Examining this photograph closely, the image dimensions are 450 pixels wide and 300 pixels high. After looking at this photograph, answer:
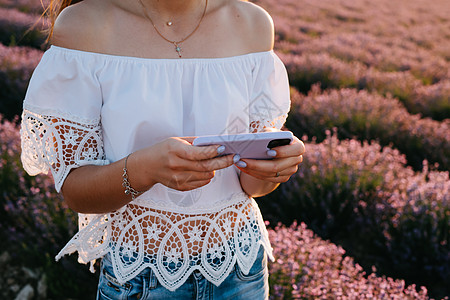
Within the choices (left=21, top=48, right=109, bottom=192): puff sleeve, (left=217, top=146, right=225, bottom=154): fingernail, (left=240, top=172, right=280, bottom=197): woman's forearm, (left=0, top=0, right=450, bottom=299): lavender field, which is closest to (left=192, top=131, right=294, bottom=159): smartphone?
(left=217, top=146, right=225, bottom=154): fingernail

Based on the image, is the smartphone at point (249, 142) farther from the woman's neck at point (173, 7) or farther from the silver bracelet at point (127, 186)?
the woman's neck at point (173, 7)

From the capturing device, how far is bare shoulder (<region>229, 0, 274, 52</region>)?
1295 millimetres

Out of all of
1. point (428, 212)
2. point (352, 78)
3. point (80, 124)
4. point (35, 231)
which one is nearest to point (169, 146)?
point (80, 124)

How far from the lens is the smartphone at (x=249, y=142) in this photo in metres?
0.94

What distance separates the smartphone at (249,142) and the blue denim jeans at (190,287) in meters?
0.39

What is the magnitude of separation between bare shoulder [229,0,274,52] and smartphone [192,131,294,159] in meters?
0.39

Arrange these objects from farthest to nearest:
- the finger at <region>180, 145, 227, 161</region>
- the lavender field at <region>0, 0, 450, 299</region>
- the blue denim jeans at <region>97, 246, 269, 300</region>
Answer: the lavender field at <region>0, 0, 450, 299</region>
the blue denim jeans at <region>97, 246, 269, 300</region>
the finger at <region>180, 145, 227, 161</region>

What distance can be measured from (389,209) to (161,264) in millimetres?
2342

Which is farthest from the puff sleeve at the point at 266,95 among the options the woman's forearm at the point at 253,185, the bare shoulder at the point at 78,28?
the bare shoulder at the point at 78,28

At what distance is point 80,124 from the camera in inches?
43.4

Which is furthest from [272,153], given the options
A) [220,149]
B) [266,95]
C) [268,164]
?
[266,95]

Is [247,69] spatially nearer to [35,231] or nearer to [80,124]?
[80,124]

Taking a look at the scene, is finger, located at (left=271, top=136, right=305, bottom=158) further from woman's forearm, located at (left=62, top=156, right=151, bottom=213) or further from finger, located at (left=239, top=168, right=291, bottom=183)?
woman's forearm, located at (left=62, top=156, right=151, bottom=213)

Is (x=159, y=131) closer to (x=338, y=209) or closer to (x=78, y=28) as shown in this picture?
(x=78, y=28)
